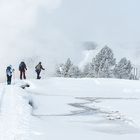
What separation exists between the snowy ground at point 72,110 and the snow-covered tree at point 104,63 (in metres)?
64.2

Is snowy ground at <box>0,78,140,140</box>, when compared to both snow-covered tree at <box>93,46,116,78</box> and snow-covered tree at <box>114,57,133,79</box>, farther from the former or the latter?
snow-covered tree at <box>114,57,133,79</box>

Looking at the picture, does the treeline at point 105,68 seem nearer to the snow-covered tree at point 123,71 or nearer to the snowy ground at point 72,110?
the snow-covered tree at point 123,71

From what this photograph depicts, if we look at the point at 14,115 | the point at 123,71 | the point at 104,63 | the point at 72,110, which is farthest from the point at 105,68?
the point at 14,115

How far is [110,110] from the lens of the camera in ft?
101

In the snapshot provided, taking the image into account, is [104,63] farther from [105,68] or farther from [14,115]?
[14,115]

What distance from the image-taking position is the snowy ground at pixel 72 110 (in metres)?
21.0

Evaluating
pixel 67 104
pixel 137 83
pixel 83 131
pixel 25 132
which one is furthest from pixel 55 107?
pixel 137 83

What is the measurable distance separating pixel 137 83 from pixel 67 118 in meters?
20.3

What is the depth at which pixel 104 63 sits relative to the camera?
368ft

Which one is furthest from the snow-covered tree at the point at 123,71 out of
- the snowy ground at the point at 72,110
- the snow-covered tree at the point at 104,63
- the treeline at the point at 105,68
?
the snowy ground at the point at 72,110

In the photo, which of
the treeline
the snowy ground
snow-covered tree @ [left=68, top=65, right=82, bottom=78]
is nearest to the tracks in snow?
the snowy ground

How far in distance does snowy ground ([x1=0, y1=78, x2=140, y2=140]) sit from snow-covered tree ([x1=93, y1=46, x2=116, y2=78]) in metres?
64.2

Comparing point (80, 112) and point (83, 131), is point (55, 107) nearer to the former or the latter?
point (80, 112)

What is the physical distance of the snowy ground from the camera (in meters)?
21.0
